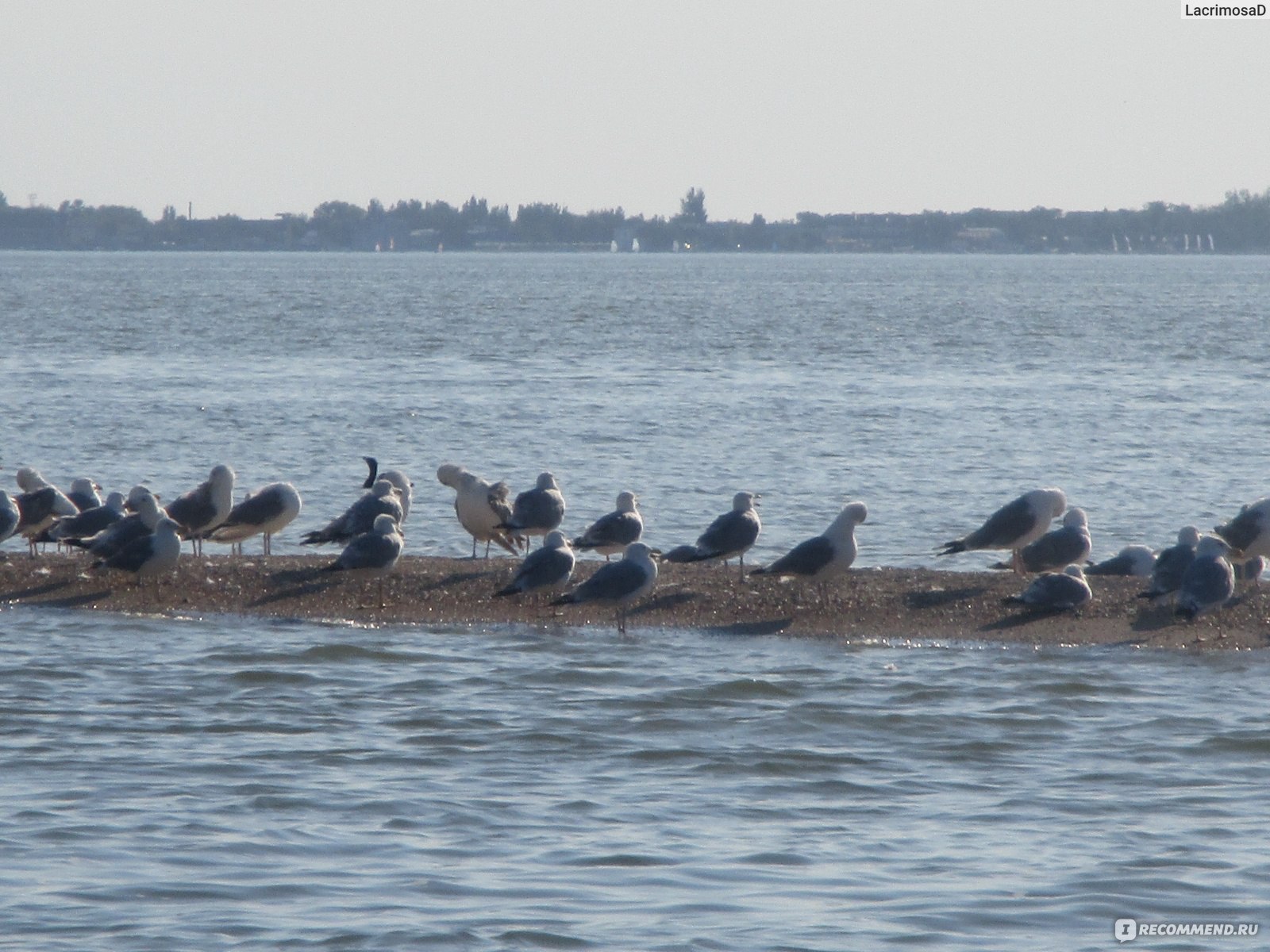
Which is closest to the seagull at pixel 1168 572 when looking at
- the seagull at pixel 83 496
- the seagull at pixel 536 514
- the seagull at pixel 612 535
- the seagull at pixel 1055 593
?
the seagull at pixel 1055 593

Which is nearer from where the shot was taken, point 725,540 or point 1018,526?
point 725,540

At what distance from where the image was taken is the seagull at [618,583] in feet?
42.7

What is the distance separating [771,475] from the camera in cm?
2438

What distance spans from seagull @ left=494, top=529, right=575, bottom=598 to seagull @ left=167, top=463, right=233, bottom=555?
3069 millimetres

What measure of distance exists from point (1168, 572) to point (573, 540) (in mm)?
4553

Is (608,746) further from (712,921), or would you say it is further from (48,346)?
(48,346)

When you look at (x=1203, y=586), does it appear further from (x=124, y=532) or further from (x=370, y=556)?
(x=124, y=532)

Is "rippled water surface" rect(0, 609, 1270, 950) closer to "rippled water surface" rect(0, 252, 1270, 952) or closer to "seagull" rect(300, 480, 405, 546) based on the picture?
"rippled water surface" rect(0, 252, 1270, 952)

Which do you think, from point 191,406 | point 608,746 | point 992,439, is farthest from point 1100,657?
point 191,406

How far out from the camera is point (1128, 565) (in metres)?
14.5

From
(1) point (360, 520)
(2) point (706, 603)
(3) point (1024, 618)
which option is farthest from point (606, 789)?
(1) point (360, 520)

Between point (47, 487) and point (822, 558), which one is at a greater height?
point (47, 487)

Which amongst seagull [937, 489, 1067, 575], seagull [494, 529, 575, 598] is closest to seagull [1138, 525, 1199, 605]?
seagull [937, 489, 1067, 575]

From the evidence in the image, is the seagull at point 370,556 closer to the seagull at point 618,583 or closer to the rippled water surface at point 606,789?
the rippled water surface at point 606,789
